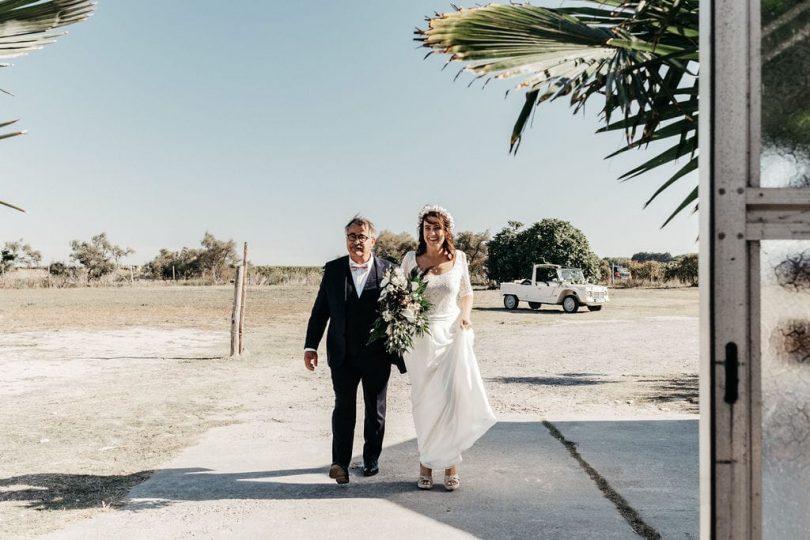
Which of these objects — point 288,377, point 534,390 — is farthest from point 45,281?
point 534,390

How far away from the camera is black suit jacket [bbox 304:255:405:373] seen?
15.6 ft

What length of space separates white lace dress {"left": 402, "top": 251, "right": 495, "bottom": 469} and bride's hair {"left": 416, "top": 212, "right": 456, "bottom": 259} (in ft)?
1.30

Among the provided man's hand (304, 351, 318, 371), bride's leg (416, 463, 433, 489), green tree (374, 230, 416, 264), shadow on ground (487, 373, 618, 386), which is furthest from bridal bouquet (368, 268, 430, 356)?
green tree (374, 230, 416, 264)

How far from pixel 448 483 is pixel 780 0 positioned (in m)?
3.51

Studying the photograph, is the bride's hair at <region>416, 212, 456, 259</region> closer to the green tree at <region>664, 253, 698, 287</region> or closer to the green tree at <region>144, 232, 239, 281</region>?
the green tree at <region>664, 253, 698, 287</region>

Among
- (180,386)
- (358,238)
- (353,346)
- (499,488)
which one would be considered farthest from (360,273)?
(180,386)

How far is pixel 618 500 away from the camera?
4191mm

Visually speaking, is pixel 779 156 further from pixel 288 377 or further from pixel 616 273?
pixel 616 273

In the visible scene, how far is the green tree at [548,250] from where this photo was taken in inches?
1388

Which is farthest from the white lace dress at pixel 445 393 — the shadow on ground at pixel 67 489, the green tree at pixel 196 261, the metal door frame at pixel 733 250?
the green tree at pixel 196 261

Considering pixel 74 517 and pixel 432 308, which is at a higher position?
pixel 432 308

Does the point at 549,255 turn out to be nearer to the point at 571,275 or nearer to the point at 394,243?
the point at 571,275

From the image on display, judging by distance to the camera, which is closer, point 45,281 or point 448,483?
point 448,483

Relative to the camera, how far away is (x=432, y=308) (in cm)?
468
